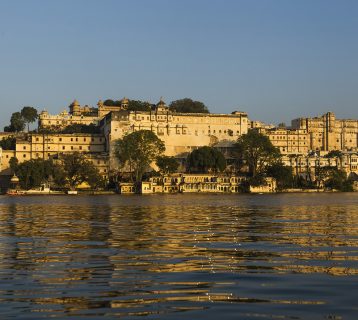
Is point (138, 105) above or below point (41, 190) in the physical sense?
above

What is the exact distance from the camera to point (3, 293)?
1126 cm

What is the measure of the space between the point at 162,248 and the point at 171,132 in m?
108

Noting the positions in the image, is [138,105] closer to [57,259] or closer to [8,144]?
[8,144]

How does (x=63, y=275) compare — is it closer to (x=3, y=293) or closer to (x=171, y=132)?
(x=3, y=293)

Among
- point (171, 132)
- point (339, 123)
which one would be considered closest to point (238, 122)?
point (171, 132)

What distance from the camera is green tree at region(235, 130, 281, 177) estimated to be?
395 feet

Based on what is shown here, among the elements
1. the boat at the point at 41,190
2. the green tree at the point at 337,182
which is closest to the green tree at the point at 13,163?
the boat at the point at 41,190

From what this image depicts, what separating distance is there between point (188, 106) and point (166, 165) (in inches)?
1629

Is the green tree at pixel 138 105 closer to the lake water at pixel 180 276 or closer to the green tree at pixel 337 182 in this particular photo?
the green tree at pixel 337 182

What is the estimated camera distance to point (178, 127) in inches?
4983

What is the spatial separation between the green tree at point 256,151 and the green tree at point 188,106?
3000 cm

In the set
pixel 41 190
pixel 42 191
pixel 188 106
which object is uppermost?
pixel 188 106

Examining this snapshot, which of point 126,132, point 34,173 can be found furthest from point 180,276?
point 126,132

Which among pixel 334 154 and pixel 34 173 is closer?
pixel 34 173
